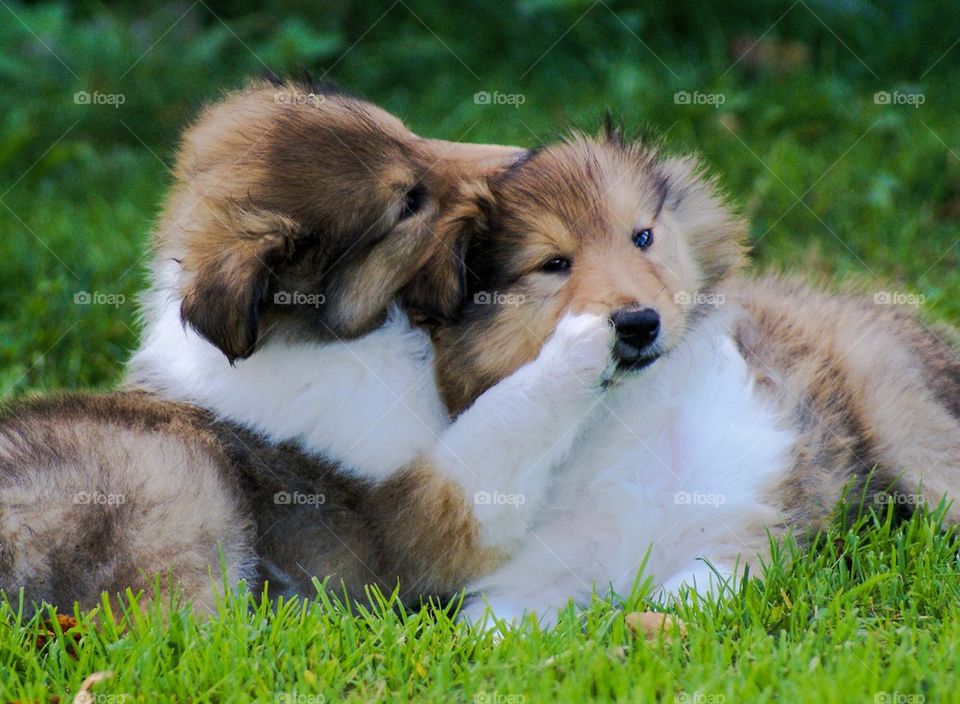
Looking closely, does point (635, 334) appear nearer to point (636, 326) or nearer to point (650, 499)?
point (636, 326)

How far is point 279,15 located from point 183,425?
18.2 ft

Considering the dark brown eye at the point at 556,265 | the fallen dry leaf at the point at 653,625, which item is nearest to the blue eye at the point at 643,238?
the dark brown eye at the point at 556,265

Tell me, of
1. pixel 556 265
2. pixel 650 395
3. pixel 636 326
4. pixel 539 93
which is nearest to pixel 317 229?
pixel 556 265

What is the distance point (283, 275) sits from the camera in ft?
12.0

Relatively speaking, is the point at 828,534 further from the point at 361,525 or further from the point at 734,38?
the point at 734,38

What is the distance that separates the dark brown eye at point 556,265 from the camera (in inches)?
144

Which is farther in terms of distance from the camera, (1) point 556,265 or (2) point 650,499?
(2) point 650,499

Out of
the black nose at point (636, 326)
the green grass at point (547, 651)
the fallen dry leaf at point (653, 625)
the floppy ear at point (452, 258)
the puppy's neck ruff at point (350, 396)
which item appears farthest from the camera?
the puppy's neck ruff at point (350, 396)

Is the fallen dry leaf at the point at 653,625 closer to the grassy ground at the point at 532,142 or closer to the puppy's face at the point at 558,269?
the grassy ground at the point at 532,142

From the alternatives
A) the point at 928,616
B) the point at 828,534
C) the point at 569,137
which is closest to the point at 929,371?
the point at 828,534

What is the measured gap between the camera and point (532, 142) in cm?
463

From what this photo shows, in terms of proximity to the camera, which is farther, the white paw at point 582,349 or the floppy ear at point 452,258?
the floppy ear at point 452,258

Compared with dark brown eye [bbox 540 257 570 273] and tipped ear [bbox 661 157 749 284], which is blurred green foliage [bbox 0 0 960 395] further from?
dark brown eye [bbox 540 257 570 273]

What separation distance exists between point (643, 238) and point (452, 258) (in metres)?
0.61
